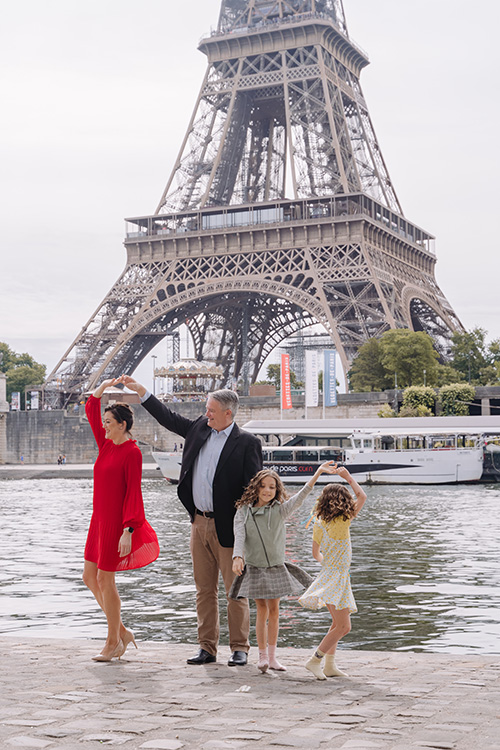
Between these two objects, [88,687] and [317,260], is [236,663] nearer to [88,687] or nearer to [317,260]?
[88,687]

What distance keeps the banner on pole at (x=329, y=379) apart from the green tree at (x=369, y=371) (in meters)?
5.29

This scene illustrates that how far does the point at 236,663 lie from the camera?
7.77 m

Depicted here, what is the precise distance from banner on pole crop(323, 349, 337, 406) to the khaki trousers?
45.7 m

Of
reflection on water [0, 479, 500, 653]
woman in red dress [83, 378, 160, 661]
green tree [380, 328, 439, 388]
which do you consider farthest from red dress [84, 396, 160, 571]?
green tree [380, 328, 439, 388]

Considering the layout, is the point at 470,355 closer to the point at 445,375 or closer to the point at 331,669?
the point at 445,375

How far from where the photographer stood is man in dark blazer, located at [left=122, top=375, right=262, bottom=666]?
7.89 metres

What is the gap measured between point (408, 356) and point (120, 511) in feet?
183

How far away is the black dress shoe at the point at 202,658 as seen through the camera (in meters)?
7.80

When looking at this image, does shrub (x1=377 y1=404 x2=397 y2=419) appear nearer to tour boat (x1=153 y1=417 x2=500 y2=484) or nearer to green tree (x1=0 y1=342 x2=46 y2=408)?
tour boat (x1=153 y1=417 x2=500 y2=484)

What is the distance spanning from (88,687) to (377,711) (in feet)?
6.40

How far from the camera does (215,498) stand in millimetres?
7891

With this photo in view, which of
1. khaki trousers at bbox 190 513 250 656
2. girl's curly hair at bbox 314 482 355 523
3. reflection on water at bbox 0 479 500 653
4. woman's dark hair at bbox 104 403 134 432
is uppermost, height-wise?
woman's dark hair at bbox 104 403 134 432

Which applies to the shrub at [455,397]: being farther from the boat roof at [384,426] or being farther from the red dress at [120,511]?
the red dress at [120,511]

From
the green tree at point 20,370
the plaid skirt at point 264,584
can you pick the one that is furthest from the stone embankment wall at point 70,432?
the plaid skirt at point 264,584
